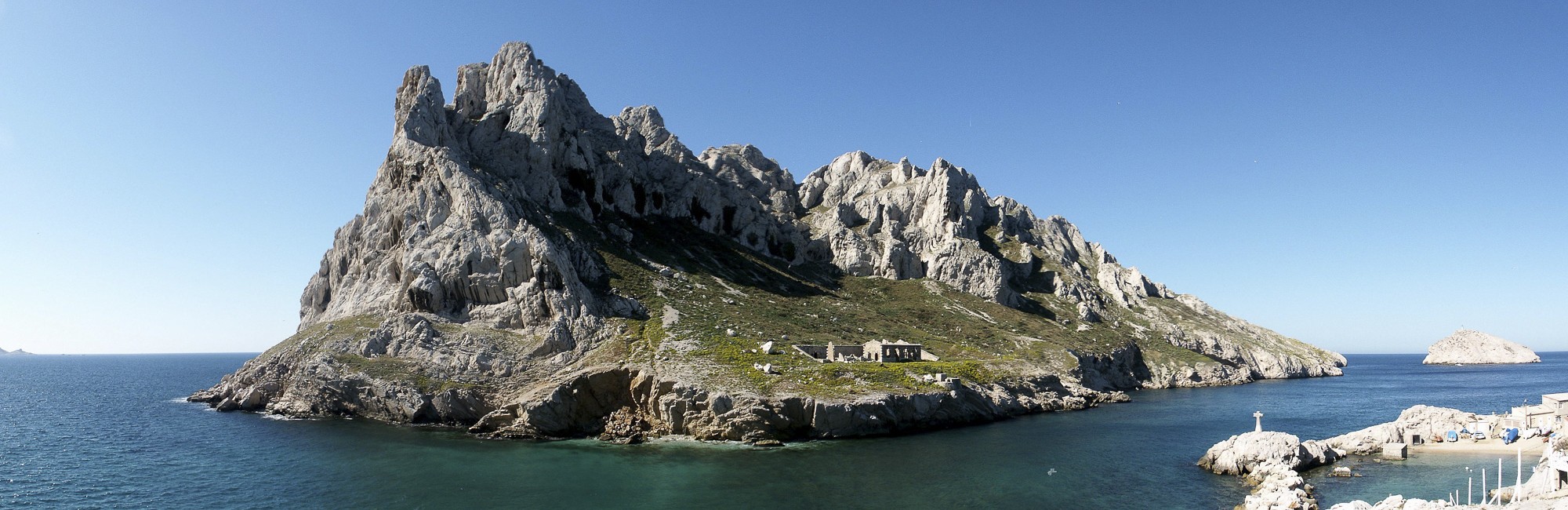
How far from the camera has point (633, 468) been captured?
172 ft

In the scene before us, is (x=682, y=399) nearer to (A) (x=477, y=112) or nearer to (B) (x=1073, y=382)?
(B) (x=1073, y=382)

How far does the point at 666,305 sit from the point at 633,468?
38.5m

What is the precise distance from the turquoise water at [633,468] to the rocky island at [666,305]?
5310 mm

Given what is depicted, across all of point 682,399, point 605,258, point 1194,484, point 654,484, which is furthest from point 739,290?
point 1194,484

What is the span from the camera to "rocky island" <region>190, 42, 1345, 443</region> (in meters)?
69.4

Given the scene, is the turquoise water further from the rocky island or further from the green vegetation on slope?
the green vegetation on slope

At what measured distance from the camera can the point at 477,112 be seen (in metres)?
125

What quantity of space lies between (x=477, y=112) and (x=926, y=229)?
91208mm

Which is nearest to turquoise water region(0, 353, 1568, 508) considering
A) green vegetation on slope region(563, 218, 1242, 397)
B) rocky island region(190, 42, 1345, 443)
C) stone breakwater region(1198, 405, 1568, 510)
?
stone breakwater region(1198, 405, 1568, 510)

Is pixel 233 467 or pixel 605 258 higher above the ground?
pixel 605 258

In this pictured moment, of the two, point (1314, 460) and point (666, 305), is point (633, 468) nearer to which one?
point (666, 305)

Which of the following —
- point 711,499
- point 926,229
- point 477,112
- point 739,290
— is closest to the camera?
point 711,499

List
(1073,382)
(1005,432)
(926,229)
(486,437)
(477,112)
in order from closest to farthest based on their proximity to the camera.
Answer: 1. (486,437)
2. (1005,432)
3. (1073,382)
4. (477,112)
5. (926,229)

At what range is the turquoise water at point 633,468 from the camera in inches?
1724
